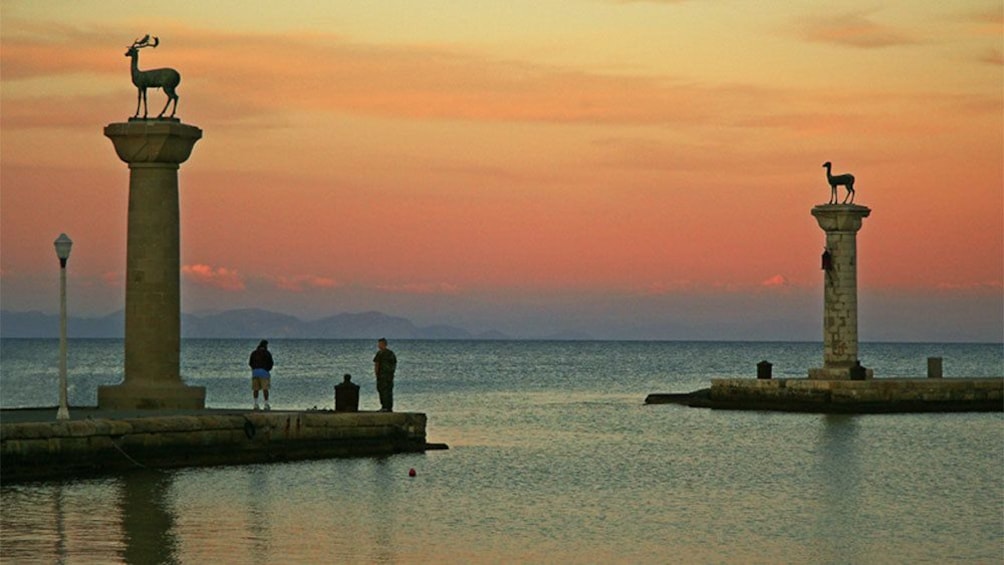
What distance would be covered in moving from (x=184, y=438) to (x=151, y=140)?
675cm

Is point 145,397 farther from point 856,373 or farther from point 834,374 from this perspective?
point 856,373

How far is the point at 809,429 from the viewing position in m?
51.5

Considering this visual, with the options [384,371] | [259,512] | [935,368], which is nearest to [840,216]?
[935,368]

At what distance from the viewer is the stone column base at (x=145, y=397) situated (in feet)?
117

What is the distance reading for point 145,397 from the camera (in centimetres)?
3581

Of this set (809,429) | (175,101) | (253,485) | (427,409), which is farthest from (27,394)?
(253,485)

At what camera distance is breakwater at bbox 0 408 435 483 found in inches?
1163

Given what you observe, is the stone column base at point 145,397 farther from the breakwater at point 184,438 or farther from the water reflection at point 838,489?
the water reflection at point 838,489

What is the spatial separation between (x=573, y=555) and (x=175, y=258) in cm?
1555

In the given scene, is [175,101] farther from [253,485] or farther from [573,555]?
[573,555]

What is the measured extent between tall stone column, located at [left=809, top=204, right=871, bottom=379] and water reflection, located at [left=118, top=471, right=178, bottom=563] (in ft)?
106

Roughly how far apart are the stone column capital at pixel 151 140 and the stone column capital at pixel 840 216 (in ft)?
91.8

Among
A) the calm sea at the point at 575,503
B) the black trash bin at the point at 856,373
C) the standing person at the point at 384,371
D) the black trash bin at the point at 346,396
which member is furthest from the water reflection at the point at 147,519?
the black trash bin at the point at 856,373

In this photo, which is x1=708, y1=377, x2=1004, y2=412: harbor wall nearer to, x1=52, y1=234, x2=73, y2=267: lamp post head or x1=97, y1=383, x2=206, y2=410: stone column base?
x1=97, y1=383, x2=206, y2=410: stone column base
